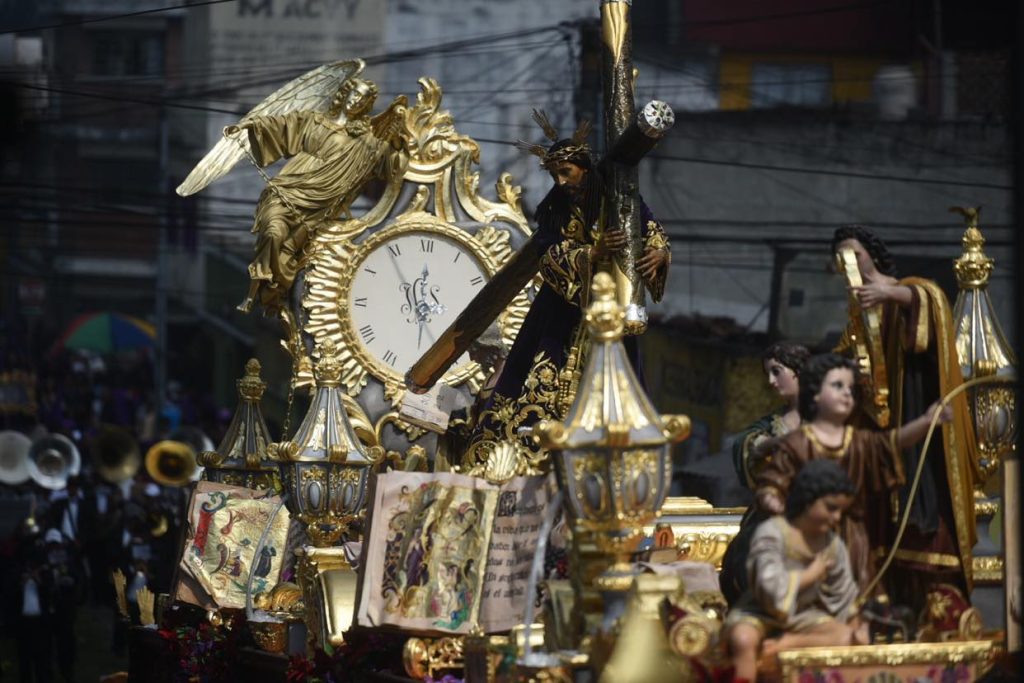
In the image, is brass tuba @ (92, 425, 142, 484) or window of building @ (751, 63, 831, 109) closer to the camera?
brass tuba @ (92, 425, 142, 484)

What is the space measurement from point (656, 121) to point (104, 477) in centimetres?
2395

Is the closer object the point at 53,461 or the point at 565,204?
the point at 565,204

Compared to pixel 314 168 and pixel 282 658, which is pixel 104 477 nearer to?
pixel 314 168

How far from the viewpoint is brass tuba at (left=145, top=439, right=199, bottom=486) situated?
83.5ft

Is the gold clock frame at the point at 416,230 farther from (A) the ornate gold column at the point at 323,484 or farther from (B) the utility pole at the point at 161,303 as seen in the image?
(B) the utility pole at the point at 161,303

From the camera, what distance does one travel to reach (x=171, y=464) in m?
25.8

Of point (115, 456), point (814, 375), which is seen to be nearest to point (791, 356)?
point (814, 375)

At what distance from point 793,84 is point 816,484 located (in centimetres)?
3467

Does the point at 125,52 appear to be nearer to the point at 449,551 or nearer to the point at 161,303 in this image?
the point at 161,303

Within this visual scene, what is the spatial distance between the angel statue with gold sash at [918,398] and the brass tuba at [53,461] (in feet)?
83.1

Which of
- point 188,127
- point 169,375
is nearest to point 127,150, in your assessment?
point 188,127

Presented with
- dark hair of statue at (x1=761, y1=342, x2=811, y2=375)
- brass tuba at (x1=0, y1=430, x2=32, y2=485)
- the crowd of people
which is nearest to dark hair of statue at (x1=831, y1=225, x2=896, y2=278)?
dark hair of statue at (x1=761, y1=342, x2=811, y2=375)

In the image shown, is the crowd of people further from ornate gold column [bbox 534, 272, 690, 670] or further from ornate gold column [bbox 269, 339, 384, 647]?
ornate gold column [bbox 534, 272, 690, 670]

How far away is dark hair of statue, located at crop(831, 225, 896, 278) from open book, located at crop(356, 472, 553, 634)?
2236 millimetres
